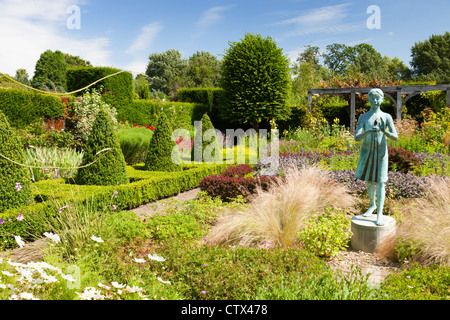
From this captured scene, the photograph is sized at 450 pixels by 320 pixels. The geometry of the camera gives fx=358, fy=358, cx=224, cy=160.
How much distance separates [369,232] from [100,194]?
480cm

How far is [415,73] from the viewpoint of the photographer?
38438 millimetres

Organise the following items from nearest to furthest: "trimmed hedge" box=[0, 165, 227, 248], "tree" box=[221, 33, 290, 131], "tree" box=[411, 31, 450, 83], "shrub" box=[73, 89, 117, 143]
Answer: "trimmed hedge" box=[0, 165, 227, 248]
"shrub" box=[73, 89, 117, 143]
"tree" box=[221, 33, 290, 131]
"tree" box=[411, 31, 450, 83]

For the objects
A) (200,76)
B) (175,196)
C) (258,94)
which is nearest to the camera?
(175,196)

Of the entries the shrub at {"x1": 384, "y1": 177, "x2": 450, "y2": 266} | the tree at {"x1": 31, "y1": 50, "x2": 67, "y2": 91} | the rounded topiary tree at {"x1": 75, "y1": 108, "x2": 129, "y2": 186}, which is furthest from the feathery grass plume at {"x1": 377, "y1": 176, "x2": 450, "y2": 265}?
the tree at {"x1": 31, "y1": 50, "x2": 67, "y2": 91}

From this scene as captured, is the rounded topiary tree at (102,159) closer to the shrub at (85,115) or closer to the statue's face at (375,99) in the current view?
the statue's face at (375,99)

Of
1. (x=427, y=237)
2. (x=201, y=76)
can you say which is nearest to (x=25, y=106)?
(x=427, y=237)

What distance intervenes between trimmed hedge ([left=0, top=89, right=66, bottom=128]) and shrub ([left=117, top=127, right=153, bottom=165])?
3.17 meters

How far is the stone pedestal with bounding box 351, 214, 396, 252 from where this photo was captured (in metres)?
4.91

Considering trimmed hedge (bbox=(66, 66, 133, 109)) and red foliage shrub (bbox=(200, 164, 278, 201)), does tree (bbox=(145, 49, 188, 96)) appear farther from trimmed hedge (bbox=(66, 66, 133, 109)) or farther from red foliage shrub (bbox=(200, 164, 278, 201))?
red foliage shrub (bbox=(200, 164, 278, 201))

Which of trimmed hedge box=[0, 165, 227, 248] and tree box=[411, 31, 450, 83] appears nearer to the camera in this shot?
trimmed hedge box=[0, 165, 227, 248]

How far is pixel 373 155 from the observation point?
4969 millimetres
